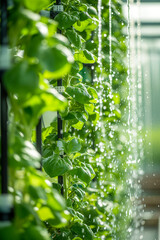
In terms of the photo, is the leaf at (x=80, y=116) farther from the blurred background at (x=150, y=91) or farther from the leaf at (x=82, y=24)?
the blurred background at (x=150, y=91)

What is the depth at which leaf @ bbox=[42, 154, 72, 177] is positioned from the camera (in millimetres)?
1271

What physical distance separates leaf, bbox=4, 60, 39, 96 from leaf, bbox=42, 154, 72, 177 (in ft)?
2.07

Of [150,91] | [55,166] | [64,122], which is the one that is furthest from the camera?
[150,91]

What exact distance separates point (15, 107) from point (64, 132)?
775mm

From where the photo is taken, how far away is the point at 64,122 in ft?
5.01

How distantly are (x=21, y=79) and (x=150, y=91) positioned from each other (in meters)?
4.55

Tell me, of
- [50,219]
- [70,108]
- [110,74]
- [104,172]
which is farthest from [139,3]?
[50,219]

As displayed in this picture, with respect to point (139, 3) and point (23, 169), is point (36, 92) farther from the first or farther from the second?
point (139, 3)

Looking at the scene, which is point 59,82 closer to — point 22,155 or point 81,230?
point 81,230

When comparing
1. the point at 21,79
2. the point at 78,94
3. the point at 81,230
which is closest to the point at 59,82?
the point at 78,94

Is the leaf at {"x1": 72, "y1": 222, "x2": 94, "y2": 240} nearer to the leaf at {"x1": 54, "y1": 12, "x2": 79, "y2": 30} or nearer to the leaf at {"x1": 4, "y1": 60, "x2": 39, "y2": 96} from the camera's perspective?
the leaf at {"x1": 54, "y1": 12, "x2": 79, "y2": 30}

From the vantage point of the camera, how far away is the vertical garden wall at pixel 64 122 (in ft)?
2.28

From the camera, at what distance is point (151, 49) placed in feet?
16.5

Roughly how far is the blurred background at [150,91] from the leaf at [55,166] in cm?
284
